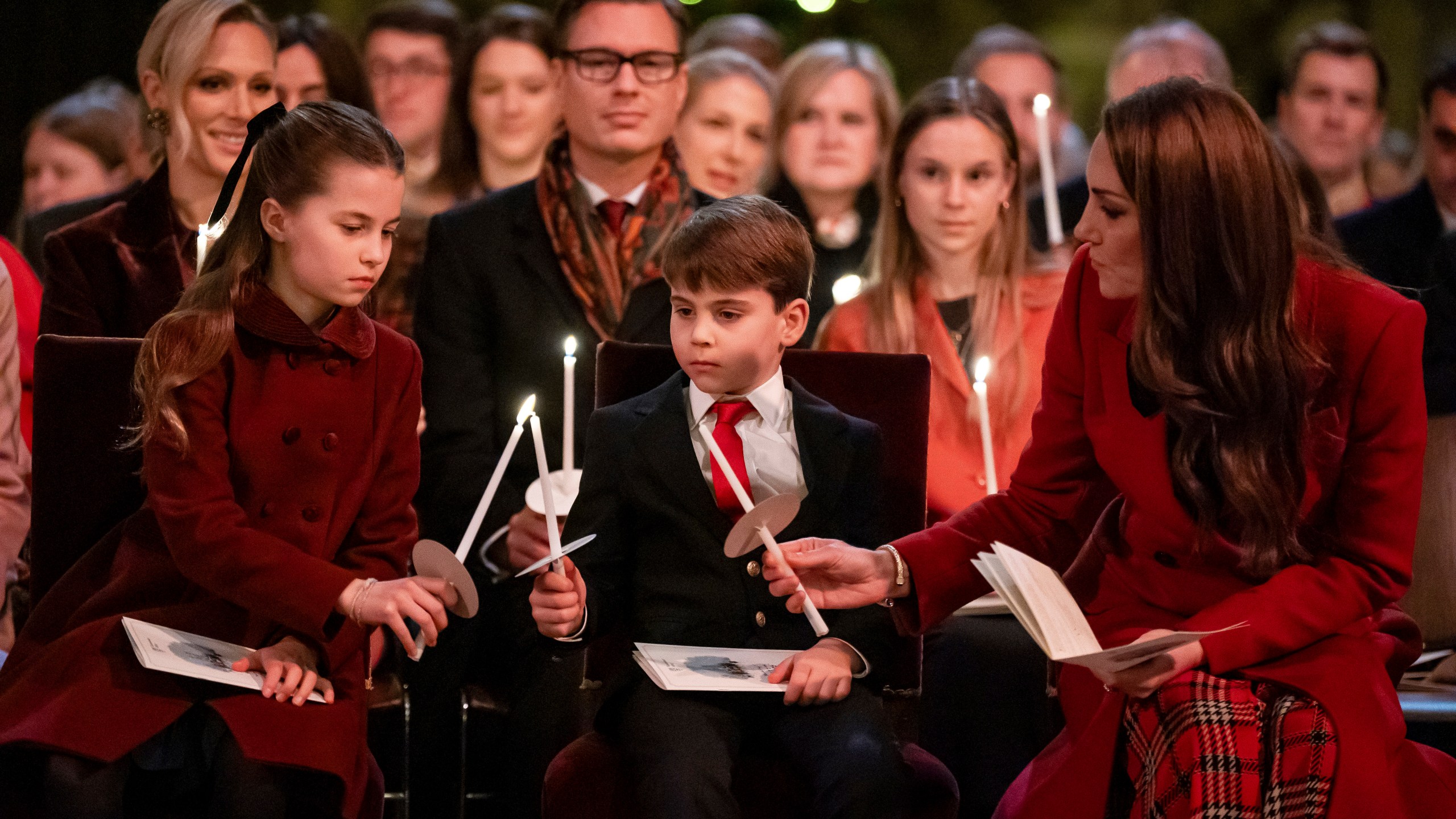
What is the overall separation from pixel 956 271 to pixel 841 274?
2.88 feet

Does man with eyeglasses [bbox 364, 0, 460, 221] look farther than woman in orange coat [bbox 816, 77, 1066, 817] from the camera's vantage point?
Yes

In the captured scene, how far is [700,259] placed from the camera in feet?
7.86

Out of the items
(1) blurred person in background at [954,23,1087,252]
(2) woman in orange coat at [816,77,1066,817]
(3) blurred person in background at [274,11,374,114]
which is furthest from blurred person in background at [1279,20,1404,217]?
(3) blurred person in background at [274,11,374,114]

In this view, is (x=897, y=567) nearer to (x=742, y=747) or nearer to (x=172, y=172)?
(x=742, y=747)

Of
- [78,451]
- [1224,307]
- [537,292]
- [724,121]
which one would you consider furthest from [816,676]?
[724,121]

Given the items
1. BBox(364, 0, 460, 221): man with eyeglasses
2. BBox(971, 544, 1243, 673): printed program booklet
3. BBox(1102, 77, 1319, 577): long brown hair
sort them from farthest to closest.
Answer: BBox(364, 0, 460, 221): man with eyeglasses, BBox(1102, 77, 1319, 577): long brown hair, BBox(971, 544, 1243, 673): printed program booklet

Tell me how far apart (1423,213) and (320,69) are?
3.28m

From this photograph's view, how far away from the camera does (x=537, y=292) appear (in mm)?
3416

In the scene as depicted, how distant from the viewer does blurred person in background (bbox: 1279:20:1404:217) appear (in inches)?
202

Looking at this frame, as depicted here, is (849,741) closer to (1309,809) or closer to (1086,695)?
(1086,695)

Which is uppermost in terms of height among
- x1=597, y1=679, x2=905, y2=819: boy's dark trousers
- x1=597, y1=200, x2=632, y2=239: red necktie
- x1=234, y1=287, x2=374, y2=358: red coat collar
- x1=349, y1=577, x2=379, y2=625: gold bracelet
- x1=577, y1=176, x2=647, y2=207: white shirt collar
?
x1=577, y1=176, x2=647, y2=207: white shirt collar

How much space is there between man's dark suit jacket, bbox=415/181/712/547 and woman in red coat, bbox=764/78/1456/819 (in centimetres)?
119

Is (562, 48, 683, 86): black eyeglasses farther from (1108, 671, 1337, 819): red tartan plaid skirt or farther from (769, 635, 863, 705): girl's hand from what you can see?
(1108, 671, 1337, 819): red tartan plaid skirt

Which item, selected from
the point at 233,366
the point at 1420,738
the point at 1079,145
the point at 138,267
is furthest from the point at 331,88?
the point at 1420,738
